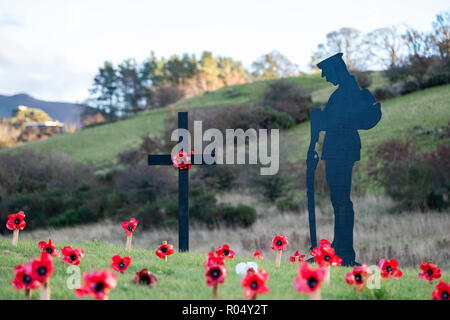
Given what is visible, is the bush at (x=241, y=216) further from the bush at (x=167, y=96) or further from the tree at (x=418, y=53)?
the bush at (x=167, y=96)

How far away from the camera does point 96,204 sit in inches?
688

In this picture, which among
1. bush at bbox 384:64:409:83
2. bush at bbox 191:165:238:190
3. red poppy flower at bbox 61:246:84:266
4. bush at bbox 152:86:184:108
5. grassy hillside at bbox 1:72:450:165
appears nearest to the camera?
red poppy flower at bbox 61:246:84:266

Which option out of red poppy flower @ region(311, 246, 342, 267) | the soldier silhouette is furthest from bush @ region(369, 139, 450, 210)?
red poppy flower @ region(311, 246, 342, 267)

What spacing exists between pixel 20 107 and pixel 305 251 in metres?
58.1

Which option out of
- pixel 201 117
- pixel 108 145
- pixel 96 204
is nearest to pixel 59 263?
pixel 96 204

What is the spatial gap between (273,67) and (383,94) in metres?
34.0

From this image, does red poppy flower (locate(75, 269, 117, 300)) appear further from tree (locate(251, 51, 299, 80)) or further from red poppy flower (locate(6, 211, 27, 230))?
tree (locate(251, 51, 299, 80))

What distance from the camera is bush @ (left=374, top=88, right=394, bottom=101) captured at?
98.1 ft

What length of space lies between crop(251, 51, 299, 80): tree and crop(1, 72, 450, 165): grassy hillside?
9.38 m

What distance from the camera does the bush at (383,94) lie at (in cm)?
2991

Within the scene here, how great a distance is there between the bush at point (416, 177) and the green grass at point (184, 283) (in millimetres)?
8321

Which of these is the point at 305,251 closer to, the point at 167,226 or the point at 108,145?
→ the point at 167,226

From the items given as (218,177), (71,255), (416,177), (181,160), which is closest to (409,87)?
(218,177)

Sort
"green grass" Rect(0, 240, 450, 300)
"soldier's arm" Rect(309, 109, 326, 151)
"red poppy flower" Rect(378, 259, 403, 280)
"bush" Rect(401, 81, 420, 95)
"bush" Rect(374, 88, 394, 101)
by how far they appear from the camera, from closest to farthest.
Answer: "green grass" Rect(0, 240, 450, 300) → "red poppy flower" Rect(378, 259, 403, 280) → "soldier's arm" Rect(309, 109, 326, 151) → "bush" Rect(401, 81, 420, 95) → "bush" Rect(374, 88, 394, 101)
